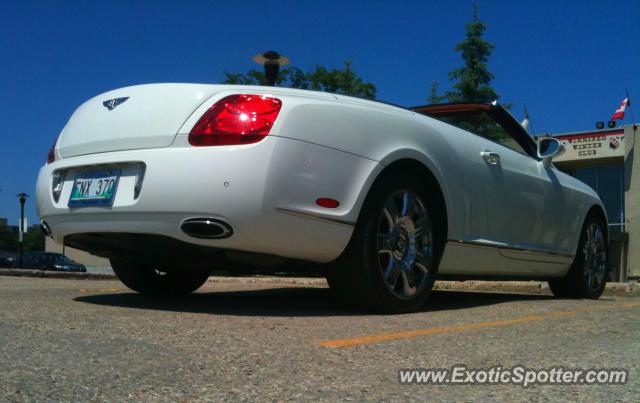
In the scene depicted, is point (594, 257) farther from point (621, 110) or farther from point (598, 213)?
point (621, 110)

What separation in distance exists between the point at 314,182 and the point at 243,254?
50cm

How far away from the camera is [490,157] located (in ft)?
15.8

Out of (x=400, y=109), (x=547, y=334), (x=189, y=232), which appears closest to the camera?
(x=547, y=334)

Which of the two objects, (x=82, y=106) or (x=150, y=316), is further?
(x=82, y=106)

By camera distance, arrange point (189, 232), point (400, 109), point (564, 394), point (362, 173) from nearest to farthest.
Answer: point (564, 394), point (189, 232), point (362, 173), point (400, 109)

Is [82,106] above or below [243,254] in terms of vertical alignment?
above

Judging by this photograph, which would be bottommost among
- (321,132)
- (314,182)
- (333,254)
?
(333,254)

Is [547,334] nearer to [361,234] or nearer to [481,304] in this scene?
[361,234]

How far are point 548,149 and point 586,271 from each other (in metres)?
1.28

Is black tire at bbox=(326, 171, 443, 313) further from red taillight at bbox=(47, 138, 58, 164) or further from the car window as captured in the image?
red taillight at bbox=(47, 138, 58, 164)

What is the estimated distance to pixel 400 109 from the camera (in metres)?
4.20

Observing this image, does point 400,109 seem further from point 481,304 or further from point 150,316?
point 150,316

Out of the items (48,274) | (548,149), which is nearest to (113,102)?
(548,149)

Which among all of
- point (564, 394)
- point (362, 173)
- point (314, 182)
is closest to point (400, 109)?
point (362, 173)
